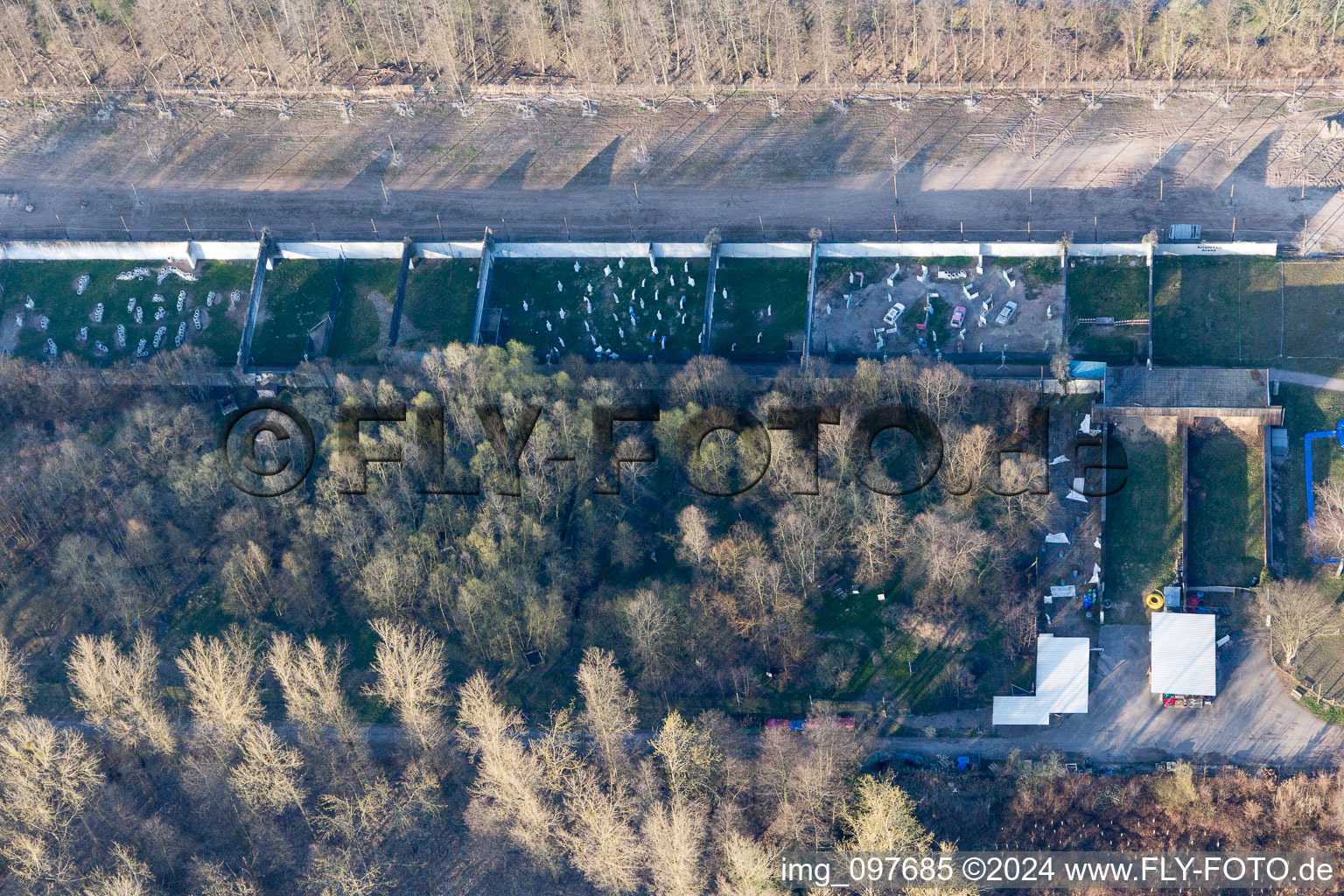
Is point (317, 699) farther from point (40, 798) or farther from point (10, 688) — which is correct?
point (10, 688)

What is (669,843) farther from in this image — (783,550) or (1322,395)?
(1322,395)

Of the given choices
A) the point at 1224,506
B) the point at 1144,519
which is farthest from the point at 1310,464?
the point at 1144,519

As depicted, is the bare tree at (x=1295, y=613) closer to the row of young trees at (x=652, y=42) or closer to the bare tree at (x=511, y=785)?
the row of young trees at (x=652, y=42)

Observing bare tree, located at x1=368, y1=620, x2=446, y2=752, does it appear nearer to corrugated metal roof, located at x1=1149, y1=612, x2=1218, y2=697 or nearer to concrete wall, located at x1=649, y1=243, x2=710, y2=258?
concrete wall, located at x1=649, y1=243, x2=710, y2=258

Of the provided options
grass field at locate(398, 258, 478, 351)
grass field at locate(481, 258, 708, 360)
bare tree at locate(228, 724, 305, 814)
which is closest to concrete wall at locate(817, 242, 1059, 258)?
grass field at locate(481, 258, 708, 360)

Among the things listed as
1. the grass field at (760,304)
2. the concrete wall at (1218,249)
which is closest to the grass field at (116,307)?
the grass field at (760,304)
